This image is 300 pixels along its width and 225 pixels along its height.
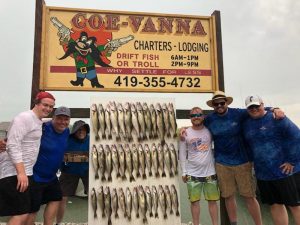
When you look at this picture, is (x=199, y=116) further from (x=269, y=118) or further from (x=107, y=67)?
(x=107, y=67)

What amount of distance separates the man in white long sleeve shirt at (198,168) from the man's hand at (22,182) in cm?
206

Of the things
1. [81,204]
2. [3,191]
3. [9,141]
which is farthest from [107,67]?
[81,204]

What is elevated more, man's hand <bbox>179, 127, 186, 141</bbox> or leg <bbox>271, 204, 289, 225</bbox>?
man's hand <bbox>179, 127, 186, 141</bbox>

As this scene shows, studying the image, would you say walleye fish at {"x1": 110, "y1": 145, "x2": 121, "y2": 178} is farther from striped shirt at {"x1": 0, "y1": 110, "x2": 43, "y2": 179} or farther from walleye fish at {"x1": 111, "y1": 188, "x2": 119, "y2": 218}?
striped shirt at {"x1": 0, "y1": 110, "x2": 43, "y2": 179}

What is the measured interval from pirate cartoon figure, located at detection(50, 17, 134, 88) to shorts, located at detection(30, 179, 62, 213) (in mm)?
1606

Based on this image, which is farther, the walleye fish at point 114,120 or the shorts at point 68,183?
the shorts at point 68,183

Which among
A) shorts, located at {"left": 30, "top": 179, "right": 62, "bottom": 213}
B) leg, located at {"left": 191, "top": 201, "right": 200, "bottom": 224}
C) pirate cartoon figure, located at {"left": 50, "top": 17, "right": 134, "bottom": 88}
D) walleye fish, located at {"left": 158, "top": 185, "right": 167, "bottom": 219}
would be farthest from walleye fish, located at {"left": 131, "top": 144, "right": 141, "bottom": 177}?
pirate cartoon figure, located at {"left": 50, "top": 17, "right": 134, "bottom": 88}

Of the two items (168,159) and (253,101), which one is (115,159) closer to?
(168,159)

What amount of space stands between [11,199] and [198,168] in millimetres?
2343

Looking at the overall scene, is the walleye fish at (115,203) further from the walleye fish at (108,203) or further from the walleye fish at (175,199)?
the walleye fish at (175,199)

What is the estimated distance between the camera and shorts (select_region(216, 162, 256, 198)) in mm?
4246

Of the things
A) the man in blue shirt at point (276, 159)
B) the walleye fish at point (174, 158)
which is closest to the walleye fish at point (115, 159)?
the walleye fish at point (174, 158)

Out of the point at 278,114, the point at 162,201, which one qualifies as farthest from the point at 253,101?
the point at 162,201

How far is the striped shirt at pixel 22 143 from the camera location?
3328mm
